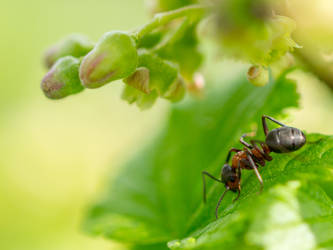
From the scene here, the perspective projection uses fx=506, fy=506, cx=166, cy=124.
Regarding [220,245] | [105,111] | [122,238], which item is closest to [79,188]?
[105,111]

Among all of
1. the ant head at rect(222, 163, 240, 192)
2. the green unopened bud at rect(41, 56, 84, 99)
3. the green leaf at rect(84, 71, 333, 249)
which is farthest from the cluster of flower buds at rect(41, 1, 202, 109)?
the green leaf at rect(84, 71, 333, 249)

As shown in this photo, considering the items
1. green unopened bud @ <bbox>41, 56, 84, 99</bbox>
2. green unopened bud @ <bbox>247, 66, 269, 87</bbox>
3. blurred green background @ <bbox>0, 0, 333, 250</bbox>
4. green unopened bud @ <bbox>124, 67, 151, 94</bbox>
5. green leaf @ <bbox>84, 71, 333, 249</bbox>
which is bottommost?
blurred green background @ <bbox>0, 0, 333, 250</bbox>

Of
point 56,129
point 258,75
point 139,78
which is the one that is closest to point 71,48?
point 139,78

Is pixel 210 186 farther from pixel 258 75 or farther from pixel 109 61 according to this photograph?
pixel 109 61

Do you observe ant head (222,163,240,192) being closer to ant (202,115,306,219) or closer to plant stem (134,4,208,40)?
ant (202,115,306,219)

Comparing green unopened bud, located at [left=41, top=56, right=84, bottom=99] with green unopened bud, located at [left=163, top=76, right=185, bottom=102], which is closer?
green unopened bud, located at [left=41, top=56, right=84, bottom=99]

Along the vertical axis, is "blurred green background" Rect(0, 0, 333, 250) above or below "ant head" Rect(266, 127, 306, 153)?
below
